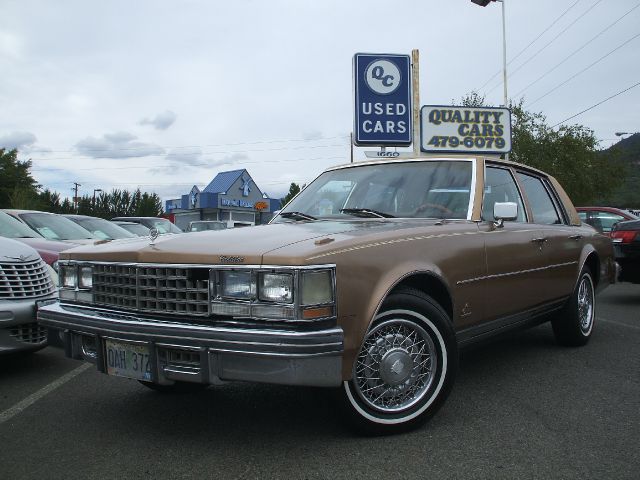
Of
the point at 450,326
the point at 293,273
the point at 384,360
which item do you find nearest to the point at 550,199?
the point at 450,326

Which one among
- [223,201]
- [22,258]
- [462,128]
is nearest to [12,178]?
[223,201]

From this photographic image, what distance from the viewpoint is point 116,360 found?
118 inches

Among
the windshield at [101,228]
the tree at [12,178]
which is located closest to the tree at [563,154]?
the windshield at [101,228]

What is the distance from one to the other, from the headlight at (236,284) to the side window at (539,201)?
2.94m

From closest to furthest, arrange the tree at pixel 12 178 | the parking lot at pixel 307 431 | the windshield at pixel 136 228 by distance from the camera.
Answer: the parking lot at pixel 307 431 < the windshield at pixel 136 228 < the tree at pixel 12 178

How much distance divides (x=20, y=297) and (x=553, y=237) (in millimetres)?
4182

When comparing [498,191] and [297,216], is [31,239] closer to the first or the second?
[297,216]

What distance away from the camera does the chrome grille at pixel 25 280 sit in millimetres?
4387

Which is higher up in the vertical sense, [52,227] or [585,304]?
[52,227]

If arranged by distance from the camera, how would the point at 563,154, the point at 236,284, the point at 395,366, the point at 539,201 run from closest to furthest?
the point at 236,284, the point at 395,366, the point at 539,201, the point at 563,154

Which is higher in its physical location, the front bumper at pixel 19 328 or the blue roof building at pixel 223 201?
the blue roof building at pixel 223 201

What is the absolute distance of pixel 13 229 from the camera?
7.18 metres

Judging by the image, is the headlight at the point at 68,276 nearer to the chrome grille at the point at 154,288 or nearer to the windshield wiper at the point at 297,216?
the chrome grille at the point at 154,288

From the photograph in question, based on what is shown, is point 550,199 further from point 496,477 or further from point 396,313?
point 496,477
